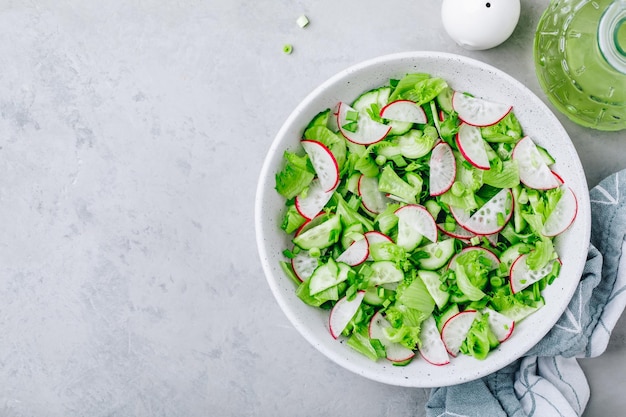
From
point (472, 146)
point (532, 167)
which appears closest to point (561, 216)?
point (532, 167)

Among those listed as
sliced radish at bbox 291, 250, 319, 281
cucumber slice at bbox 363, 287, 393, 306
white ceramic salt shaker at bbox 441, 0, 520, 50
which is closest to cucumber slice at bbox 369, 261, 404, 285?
cucumber slice at bbox 363, 287, 393, 306

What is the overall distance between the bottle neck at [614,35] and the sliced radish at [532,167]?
215 mm

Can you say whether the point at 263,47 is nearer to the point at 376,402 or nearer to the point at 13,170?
the point at 13,170

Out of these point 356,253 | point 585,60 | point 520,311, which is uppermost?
point 585,60

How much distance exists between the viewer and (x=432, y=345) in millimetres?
1402

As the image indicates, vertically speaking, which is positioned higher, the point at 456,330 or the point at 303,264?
the point at 303,264

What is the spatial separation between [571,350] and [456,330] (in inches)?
10.4

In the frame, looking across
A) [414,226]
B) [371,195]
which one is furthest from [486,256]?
[371,195]

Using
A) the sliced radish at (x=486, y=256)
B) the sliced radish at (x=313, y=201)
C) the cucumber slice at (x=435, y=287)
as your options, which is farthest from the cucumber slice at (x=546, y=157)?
the sliced radish at (x=313, y=201)

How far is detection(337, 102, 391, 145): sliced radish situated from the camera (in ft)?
4.58

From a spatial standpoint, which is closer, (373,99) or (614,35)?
(614,35)

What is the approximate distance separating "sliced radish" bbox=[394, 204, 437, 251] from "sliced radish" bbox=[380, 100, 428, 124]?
174 mm

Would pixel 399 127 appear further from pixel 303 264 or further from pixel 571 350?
pixel 571 350

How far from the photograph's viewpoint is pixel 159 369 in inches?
64.6
